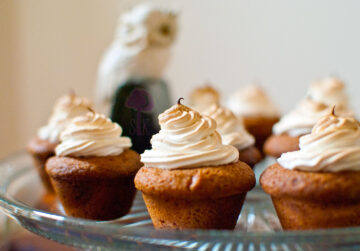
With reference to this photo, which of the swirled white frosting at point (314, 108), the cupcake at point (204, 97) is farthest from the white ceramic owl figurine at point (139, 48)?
the swirled white frosting at point (314, 108)

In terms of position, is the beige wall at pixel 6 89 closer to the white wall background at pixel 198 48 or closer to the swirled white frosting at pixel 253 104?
the white wall background at pixel 198 48

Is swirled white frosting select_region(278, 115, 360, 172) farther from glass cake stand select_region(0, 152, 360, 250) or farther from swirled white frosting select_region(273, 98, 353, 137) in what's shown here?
swirled white frosting select_region(273, 98, 353, 137)

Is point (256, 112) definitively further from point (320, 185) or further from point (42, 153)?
point (320, 185)

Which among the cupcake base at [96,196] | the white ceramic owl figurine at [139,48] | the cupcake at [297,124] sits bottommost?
the cupcake base at [96,196]

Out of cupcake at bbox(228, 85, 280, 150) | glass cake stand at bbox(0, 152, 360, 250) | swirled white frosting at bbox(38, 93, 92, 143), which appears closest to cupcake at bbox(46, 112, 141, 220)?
glass cake stand at bbox(0, 152, 360, 250)

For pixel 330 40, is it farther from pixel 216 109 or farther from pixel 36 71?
pixel 36 71

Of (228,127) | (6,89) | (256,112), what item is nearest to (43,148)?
(228,127)
